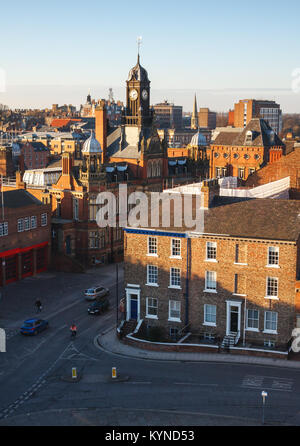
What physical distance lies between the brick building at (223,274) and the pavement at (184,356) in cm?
190

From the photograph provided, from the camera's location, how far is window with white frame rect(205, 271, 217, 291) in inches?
1882

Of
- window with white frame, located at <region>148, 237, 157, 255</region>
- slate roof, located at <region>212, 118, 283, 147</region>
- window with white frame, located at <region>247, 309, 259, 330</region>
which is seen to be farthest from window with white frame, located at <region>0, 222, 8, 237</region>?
slate roof, located at <region>212, 118, 283, 147</region>

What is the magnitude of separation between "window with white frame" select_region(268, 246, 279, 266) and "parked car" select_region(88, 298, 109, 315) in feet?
58.7

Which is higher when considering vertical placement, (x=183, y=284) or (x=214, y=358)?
(x=183, y=284)

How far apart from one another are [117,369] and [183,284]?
31.2 ft

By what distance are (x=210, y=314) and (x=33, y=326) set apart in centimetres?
1484

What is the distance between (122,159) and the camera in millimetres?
89375

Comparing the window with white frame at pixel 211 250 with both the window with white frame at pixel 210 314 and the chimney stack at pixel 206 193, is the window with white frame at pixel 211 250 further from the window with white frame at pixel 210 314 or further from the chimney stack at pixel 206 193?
the window with white frame at pixel 210 314

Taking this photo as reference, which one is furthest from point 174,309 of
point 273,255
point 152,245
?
point 273,255

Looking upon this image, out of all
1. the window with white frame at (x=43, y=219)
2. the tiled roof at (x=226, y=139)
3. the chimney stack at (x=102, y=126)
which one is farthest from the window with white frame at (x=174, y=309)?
the tiled roof at (x=226, y=139)

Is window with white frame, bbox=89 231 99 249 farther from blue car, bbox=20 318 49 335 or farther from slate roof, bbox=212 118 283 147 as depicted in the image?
slate roof, bbox=212 118 283 147
